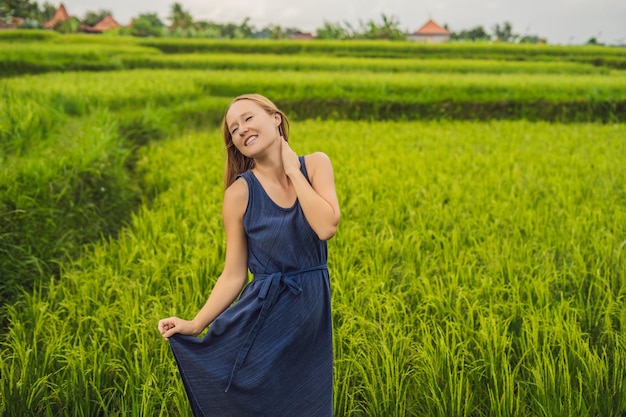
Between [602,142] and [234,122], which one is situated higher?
[234,122]

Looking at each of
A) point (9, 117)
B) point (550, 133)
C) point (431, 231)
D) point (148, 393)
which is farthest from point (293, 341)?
point (550, 133)

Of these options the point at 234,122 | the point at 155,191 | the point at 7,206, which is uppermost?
the point at 234,122

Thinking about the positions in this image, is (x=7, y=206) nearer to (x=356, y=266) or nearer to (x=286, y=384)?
(x=356, y=266)


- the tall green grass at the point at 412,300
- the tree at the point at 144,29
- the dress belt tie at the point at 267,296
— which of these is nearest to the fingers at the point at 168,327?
the dress belt tie at the point at 267,296

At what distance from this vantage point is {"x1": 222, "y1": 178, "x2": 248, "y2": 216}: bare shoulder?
1.22 m

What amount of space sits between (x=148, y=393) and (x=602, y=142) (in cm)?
580

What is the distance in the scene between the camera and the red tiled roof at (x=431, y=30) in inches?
2080

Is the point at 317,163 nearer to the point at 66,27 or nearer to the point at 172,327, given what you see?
the point at 172,327

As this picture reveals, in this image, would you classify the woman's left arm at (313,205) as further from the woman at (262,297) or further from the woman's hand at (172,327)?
the woman's hand at (172,327)

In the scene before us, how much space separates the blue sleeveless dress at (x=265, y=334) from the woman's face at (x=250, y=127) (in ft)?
0.23

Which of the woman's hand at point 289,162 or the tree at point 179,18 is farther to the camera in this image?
the tree at point 179,18

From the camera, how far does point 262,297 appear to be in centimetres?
120

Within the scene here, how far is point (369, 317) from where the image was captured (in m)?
2.17

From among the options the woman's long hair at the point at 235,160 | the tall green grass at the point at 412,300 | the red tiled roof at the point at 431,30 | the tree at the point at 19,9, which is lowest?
the tall green grass at the point at 412,300
